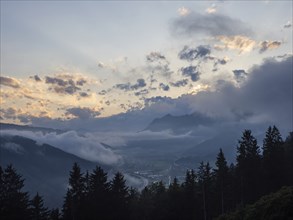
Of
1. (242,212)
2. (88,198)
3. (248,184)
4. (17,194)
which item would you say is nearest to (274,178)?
(248,184)

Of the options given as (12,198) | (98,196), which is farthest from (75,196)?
(12,198)

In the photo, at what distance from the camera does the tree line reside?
255 feet

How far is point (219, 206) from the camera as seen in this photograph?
94.9 meters

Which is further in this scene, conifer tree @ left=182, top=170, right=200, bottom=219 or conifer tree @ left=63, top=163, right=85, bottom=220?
conifer tree @ left=182, top=170, right=200, bottom=219

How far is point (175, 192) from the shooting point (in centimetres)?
9512

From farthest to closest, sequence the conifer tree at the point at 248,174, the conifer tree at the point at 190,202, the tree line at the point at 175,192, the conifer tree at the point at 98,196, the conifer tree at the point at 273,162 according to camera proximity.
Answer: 1. the conifer tree at the point at 190,202
2. the conifer tree at the point at 248,174
3. the conifer tree at the point at 273,162
4. the conifer tree at the point at 98,196
5. the tree line at the point at 175,192

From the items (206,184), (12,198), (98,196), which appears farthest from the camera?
(206,184)

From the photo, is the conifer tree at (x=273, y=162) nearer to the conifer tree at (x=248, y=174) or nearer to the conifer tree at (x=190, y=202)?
the conifer tree at (x=248, y=174)

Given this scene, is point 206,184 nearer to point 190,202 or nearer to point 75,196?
point 190,202

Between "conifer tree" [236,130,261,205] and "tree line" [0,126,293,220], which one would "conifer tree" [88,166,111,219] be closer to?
"tree line" [0,126,293,220]

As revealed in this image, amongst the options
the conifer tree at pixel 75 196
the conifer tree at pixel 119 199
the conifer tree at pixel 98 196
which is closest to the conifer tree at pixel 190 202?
the conifer tree at pixel 119 199

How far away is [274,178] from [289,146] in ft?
59.3

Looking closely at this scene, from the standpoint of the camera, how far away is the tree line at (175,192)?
77875mm

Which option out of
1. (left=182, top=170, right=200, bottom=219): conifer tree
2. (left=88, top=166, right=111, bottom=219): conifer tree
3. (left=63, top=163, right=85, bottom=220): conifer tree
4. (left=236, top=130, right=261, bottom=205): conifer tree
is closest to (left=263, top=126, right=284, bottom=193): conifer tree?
(left=236, top=130, right=261, bottom=205): conifer tree
